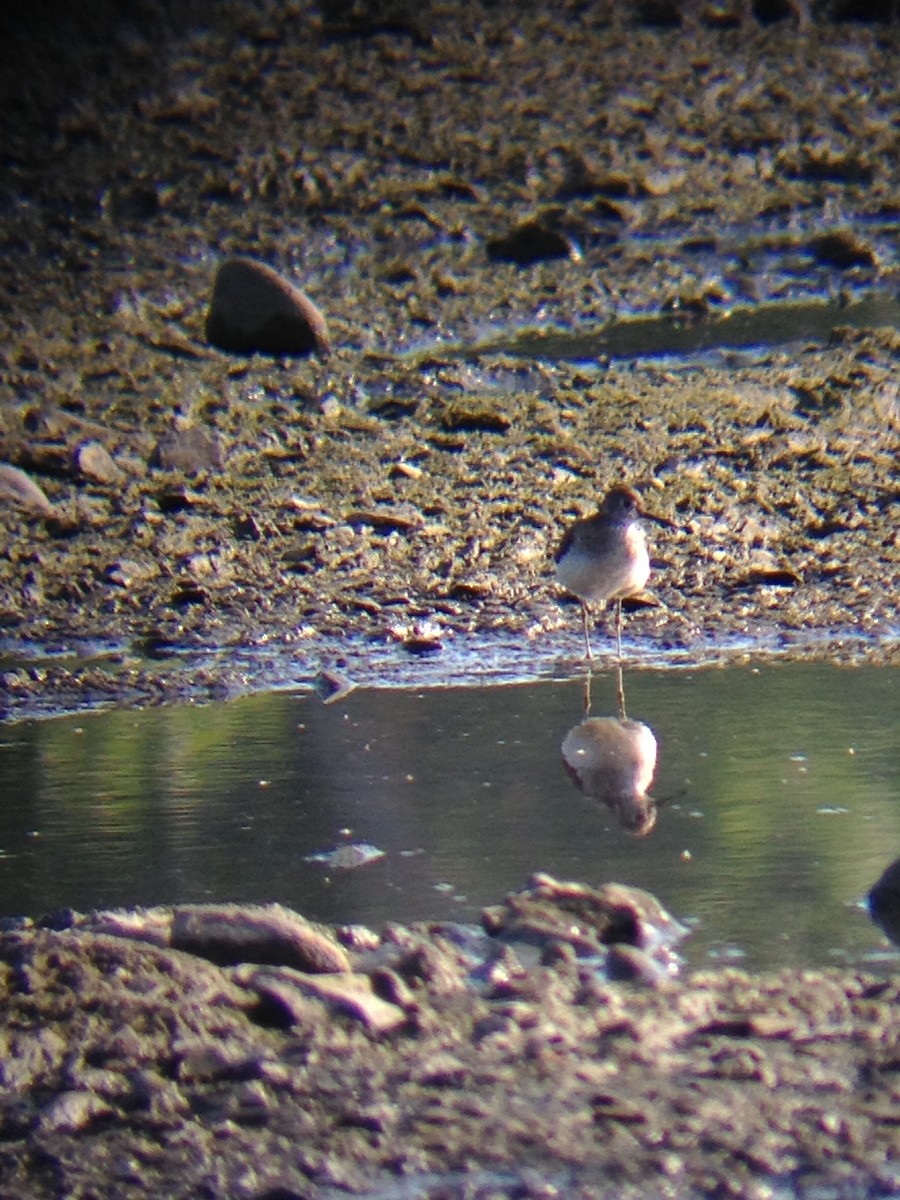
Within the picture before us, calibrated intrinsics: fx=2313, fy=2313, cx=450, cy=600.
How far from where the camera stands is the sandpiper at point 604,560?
7.37 m

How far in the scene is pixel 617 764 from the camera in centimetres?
609

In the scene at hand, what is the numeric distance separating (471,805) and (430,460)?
4.14 m

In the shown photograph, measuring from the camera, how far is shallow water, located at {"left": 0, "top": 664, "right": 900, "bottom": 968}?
502 centimetres

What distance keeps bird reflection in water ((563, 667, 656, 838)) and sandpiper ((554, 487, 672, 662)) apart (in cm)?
69

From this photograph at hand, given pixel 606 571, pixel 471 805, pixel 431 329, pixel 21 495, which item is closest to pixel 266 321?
pixel 431 329

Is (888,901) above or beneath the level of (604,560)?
beneath

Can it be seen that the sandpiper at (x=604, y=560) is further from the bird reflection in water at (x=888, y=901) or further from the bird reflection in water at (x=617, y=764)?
the bird reflection in water at (x=888, y=901)

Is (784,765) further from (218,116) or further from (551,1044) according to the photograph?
(218,116)

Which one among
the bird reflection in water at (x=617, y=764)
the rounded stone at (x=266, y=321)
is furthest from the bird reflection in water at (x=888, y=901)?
the rounded stone at (x=266, y=321)

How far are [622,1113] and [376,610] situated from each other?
14.5 feet

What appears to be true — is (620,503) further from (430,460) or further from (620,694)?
(430,460)

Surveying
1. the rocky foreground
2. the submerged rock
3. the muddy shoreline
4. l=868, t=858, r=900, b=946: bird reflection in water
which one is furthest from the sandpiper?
Answer: the rocky foreground

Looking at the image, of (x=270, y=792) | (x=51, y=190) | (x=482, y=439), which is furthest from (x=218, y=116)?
(x=270, y=792)

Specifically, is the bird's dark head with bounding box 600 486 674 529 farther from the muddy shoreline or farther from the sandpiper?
the muddy shoreline
